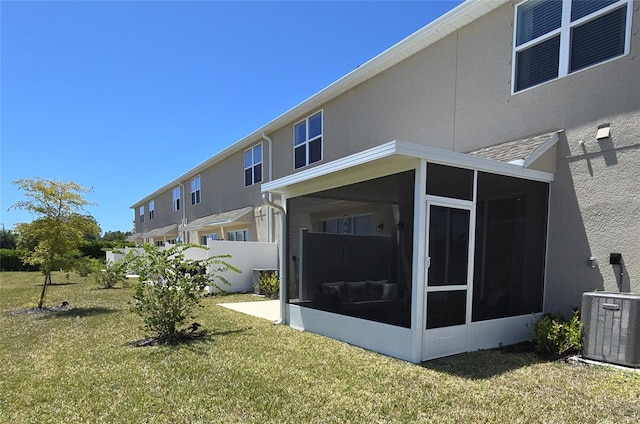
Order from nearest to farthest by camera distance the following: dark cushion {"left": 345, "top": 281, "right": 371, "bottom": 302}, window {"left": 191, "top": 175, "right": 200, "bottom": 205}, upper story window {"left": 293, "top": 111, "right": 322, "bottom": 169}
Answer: dark cushion {"left": 345, "top": 281, "right": 371, "bottom": 302}
upper story window {"left": 293, "top": 111, "right": 322, "bottom": 169}
window {"left": 191, "top": 175, "right": 200, "bottom": 205}

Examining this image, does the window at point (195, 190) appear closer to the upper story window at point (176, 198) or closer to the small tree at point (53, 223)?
the upper story window at point (176, 198)

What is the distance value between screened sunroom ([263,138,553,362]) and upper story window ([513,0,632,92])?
193cm

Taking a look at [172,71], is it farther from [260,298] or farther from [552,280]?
[552,280]

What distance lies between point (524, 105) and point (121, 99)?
14400mm

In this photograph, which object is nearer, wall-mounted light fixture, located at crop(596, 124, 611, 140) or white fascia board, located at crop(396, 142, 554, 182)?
white fascia board, located at crop(396, 142, 554, 182)

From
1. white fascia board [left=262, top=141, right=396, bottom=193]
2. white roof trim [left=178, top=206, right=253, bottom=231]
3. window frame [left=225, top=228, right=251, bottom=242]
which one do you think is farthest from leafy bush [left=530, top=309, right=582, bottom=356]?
window frame [left=225, top=228, right=251, bottom=242]

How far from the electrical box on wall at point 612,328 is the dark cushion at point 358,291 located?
10.4 ft

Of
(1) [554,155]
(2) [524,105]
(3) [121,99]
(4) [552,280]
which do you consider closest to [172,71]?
(3) [121,99]

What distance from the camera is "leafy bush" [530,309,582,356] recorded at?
206 inches

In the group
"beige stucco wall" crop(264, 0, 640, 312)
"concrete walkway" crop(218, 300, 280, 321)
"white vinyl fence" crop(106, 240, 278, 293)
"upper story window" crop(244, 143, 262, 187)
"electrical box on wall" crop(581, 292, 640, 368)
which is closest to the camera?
"electrical box on wall" crop(581, 292, 640, 368)

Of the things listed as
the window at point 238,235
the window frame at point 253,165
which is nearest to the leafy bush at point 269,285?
the window at point 238,235

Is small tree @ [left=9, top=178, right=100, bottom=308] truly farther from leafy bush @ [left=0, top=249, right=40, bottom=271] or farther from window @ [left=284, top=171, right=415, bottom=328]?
leafy bush @ [left=0, top=249, right=40, bottom=271]

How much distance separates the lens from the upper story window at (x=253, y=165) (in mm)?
15961

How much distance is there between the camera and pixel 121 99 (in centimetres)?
1447
